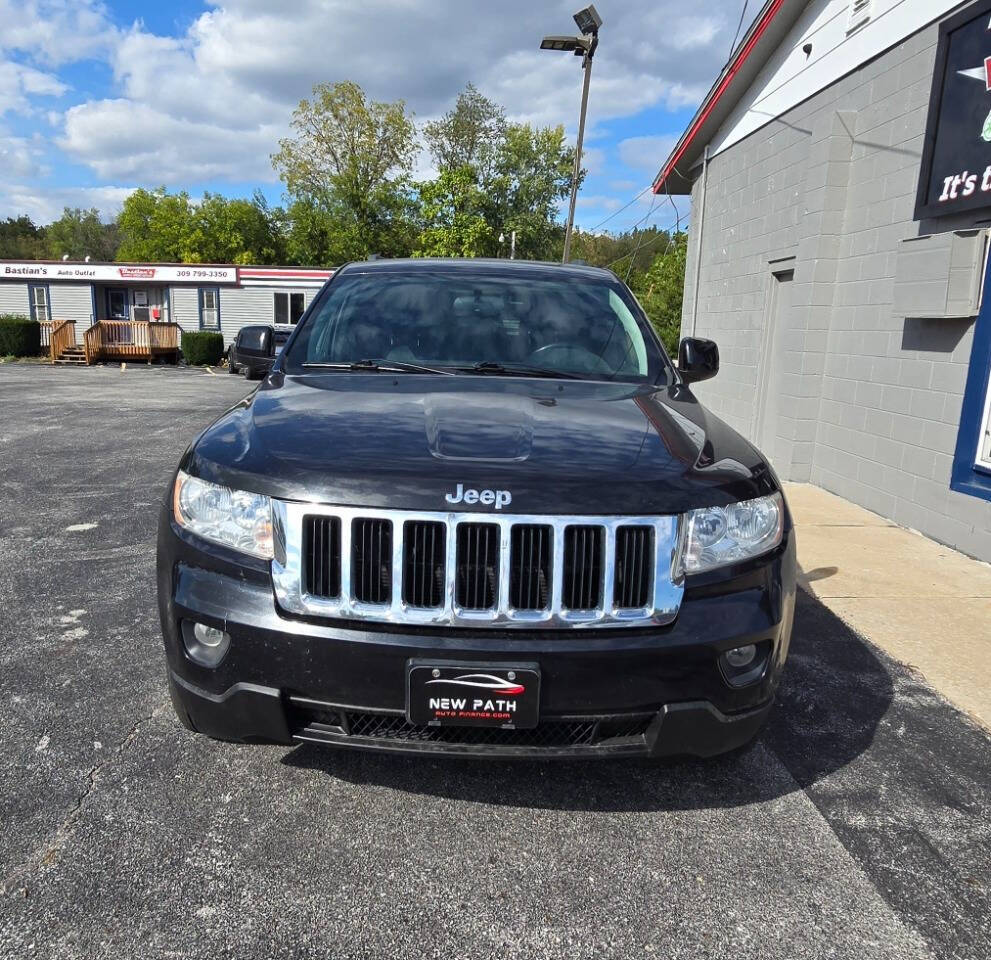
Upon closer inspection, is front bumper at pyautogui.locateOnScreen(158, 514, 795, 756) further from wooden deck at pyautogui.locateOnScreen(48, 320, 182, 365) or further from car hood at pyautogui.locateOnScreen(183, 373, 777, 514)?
wooden deck at pyautogui.locateOnScreen(48, 320, 182, 365)

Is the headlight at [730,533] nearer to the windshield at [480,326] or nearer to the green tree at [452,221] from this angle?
the windshield at [480,326]

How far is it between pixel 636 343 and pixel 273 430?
1799mm

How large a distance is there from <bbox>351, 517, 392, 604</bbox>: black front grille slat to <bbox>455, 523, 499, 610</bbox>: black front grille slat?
7.3 inches

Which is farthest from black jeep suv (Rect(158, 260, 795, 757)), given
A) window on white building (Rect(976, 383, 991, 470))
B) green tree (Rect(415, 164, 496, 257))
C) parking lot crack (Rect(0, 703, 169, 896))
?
green tree (Rect(415, 164, 496, 257))

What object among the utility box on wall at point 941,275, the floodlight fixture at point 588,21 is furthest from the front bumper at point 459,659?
the floodlight fixture at point 588,21

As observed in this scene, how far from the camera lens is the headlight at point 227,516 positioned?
218cm

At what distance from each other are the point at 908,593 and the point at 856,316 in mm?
3597

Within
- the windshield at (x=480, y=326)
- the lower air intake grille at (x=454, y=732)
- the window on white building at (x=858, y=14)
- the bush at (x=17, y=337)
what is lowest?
the bush at (x=17, y=337)

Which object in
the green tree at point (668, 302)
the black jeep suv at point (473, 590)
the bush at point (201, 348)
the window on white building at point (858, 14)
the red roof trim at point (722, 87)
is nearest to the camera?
the black jeep suv at point (473, 590)

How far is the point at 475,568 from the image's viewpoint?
2094 mm

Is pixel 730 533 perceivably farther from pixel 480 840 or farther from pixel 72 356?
pixel 72 356

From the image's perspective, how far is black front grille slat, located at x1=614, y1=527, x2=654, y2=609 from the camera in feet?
6.97

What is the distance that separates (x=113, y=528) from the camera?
567 cm

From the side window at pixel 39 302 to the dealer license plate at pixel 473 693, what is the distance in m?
40.9
